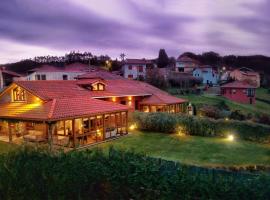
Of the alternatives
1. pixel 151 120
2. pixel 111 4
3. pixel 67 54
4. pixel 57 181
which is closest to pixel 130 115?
pixel 151 120

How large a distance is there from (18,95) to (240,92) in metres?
43.4

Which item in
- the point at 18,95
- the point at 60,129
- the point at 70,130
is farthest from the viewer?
the point at 18,95

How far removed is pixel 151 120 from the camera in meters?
30.0

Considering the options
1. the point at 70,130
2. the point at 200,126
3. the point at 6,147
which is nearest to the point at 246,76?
the point at 200,126

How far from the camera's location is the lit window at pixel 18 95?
2870 cm

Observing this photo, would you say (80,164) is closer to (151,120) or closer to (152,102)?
(151,120)

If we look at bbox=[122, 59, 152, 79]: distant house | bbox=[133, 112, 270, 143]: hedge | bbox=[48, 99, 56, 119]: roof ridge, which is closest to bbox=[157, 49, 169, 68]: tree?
bbox=[122, 59, 152, 79]: distant house

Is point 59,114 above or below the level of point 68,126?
above

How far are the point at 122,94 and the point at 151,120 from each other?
887cm

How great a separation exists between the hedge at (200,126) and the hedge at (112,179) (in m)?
18.3

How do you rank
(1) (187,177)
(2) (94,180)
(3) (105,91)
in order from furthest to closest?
(3) (105,91) < (2) (94,180) < (1) (187,177)

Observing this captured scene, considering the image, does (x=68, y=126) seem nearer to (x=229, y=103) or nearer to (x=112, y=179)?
(x=112, y=179)

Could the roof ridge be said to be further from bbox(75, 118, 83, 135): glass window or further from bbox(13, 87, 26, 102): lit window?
bbox(13, 87, 26, 102): lit window

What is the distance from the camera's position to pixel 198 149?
75.3ft
